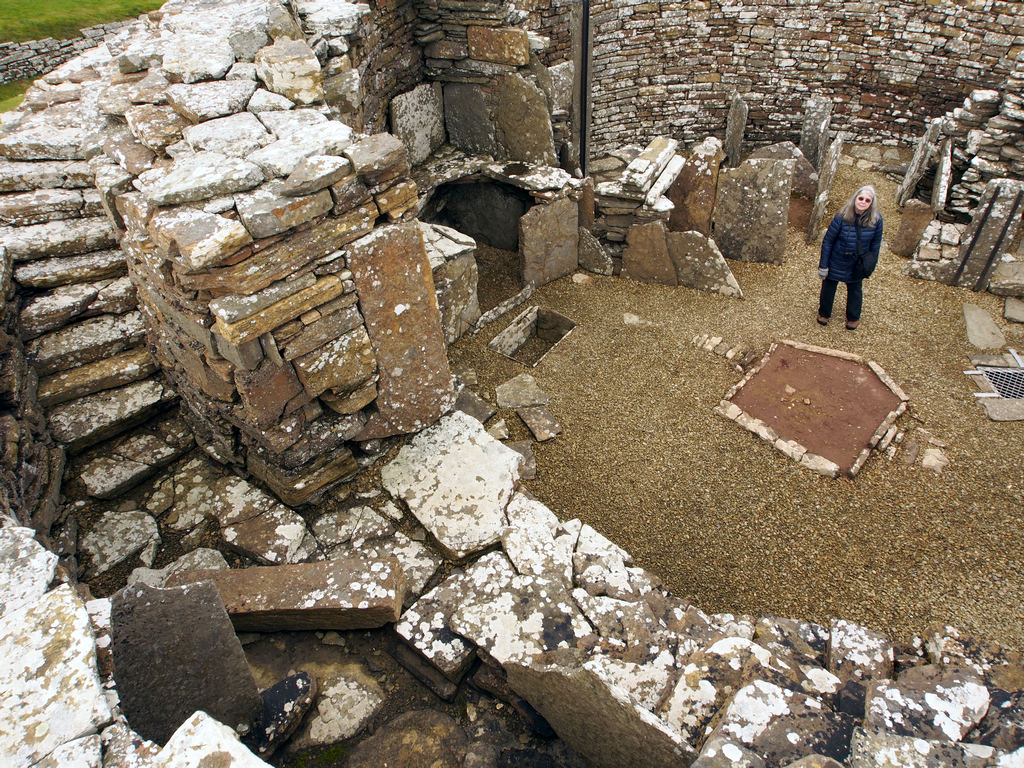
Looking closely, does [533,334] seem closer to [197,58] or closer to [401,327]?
[401,327]

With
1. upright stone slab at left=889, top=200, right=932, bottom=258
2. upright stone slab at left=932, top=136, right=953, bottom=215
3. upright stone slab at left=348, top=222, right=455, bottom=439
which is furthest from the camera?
upright stone slab at left=932, top=136, right=953, bottom=215

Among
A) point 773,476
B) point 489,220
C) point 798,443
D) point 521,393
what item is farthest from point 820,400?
point 489,220

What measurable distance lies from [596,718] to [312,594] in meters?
1.72

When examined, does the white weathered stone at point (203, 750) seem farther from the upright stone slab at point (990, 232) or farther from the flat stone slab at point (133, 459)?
the upright stone slab at point (990, 232)

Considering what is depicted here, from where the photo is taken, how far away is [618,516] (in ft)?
16.7

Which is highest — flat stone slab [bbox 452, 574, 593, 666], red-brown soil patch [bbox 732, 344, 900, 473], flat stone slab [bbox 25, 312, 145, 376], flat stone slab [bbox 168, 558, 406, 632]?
flat stone slab [bbox 25, 312, 145, 376]

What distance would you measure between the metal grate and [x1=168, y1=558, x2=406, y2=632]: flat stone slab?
6138 mm

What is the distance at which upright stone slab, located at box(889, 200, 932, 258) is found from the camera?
7973 millimetres

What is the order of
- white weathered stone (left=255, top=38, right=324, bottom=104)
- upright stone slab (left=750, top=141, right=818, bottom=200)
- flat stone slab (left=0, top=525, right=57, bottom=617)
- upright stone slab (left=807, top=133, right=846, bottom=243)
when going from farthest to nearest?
1. upright stone slab (left=750, top=141, right=818, bottom=200)
2. upright stone slab (left=807, top=133, right=846, bottom=243)
3. white weathered stone (left=255, top=38, right=324, bottom=104)
4. flat stone slab (left=0, top=525, right=57, bottom=617)

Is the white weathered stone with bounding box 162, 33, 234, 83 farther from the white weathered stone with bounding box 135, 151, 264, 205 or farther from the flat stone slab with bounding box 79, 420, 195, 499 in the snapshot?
the flat stone slab with bounding box 79, 420, 195, 499

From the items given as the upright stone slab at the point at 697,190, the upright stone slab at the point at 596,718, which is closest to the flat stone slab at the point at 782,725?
the upright stone slab at the point at 596,718

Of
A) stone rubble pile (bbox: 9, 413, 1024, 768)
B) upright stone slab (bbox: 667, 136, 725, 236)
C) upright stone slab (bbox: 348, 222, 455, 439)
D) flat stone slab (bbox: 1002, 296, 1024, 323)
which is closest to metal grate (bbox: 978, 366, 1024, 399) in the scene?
flat stone slab (bbox: 1002, 296, 1024, 323)

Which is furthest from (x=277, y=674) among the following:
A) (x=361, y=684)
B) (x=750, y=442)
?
(x=750, y=442)

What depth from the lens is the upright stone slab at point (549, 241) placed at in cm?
735
